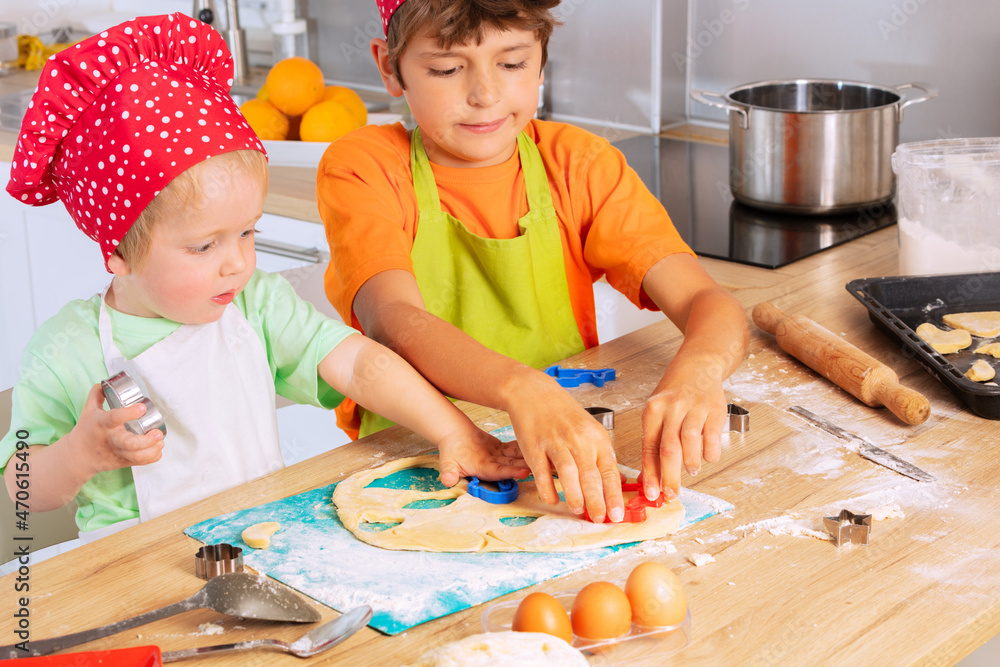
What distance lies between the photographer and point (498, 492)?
0.87 metres

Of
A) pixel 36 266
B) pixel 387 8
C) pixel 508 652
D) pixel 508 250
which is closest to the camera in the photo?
pixel 508 652

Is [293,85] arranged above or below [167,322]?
above

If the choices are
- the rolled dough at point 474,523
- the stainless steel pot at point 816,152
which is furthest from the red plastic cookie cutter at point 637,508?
the stainless steel pot at point 816,152

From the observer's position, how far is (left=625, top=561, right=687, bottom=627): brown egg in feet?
2.19

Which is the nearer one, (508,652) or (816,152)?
(508,652)

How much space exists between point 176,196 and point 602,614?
55 centimetres

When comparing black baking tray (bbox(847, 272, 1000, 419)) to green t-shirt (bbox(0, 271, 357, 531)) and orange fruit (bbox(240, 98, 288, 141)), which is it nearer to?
green t-shirt (bbox(0, 271, 357, 531))

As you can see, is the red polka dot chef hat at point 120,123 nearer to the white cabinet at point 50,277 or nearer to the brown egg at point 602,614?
the brown egg at point 602,614

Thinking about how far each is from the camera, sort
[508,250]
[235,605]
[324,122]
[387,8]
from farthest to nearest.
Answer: [324,122] → [508,250] → [387,8] → [235,605]

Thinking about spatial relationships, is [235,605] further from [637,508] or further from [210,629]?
[637,508]

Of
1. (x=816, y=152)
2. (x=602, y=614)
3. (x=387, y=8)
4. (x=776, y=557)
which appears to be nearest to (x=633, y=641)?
(x=602, y=614)

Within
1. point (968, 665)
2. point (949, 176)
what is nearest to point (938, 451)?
point (968, 665)

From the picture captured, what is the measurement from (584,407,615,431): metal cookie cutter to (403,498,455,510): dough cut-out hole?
0.20 metres

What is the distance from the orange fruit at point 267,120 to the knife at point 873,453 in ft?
4.16
